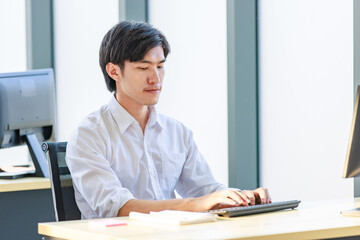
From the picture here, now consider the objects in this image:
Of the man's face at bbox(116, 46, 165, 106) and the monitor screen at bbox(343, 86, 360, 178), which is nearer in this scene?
the monitor screen at bbox(343, 86, 360, 178)

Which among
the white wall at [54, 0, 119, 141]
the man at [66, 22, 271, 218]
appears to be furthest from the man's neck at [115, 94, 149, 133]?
the white wall at [54, 0, 119, 141]

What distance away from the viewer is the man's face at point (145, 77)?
2.57m

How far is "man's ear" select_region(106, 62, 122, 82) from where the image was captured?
2.66m

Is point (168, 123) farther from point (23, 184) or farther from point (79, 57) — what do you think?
point (79, 57)

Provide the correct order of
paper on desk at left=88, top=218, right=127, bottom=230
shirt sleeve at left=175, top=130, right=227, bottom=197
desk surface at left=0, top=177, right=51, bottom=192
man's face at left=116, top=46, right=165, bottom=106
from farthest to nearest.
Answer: desk surface at left=0, top=177, right=51, bottom=192
shirt sleeve at left=175, top=130, right=227, bottom=197
man's face at left=116, top=46, right=165, bottom=106
paper on desk at left=88, top=218, right=127, bottom=230

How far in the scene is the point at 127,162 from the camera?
2.55 metres

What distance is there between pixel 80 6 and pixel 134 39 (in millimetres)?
2792

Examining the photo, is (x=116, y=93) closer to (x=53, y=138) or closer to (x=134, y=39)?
(x=134, y=39)

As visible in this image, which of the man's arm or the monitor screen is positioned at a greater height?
the monitor screen

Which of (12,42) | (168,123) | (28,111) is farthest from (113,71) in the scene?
(12,42)

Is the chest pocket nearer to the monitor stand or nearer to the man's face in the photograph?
the man's face

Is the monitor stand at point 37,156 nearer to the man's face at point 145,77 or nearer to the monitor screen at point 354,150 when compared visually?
the man's face at point 145,77

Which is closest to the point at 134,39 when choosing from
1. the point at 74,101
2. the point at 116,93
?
the point at 116,93

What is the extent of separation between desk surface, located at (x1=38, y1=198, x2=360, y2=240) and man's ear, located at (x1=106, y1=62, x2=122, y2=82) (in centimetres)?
73
